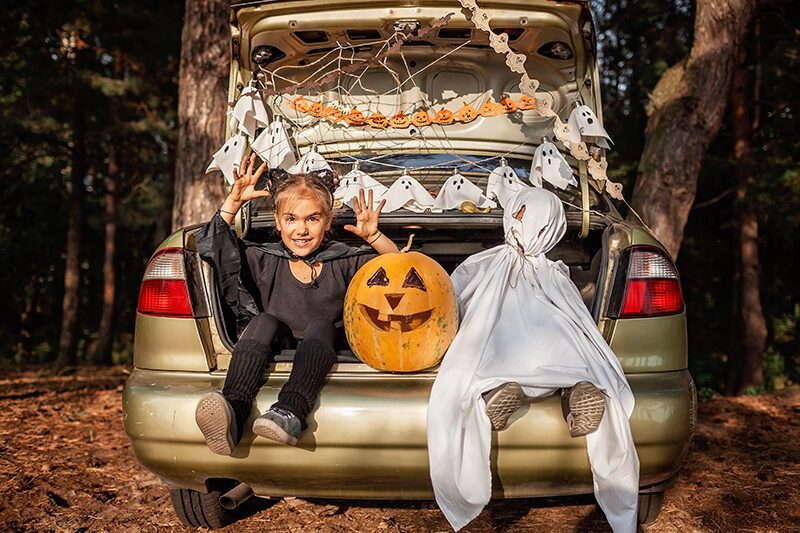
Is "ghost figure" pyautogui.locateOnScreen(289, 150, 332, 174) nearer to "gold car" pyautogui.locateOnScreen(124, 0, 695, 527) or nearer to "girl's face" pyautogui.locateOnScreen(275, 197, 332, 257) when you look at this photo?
"gold car" pyautogui.locateOnScreen(124, 0, 695, 527)

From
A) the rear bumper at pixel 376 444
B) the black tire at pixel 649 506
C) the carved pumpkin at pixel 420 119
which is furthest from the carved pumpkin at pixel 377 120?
the black tire at pixel 649 506

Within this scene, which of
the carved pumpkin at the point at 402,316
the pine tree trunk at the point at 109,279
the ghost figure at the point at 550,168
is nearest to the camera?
the carved pumpkin at the point at 402,316

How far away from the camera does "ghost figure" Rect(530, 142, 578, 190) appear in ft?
12.2

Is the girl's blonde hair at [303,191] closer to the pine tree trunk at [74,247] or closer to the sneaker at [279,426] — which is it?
the sneaker at [279,426]

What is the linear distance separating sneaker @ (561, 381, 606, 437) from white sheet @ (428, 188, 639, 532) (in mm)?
37

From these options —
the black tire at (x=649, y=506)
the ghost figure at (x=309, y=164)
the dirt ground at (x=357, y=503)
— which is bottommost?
the dirt ground at (x=357, y=503)

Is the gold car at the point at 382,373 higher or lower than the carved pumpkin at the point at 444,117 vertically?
lower

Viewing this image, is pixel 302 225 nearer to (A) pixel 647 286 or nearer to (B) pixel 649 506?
(A) pixel 647 286

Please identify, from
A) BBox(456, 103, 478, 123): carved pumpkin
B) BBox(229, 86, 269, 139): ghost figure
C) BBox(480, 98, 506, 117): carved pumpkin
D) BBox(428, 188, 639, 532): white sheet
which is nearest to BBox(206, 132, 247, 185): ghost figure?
BBox(229, 86, 269, 139): ghost figure

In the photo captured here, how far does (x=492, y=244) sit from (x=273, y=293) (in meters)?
1.41

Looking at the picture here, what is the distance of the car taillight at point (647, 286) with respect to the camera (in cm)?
248

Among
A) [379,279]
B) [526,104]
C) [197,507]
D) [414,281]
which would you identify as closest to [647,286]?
[414,281]

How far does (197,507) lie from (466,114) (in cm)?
257

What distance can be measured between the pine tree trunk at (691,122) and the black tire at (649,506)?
3.58m
